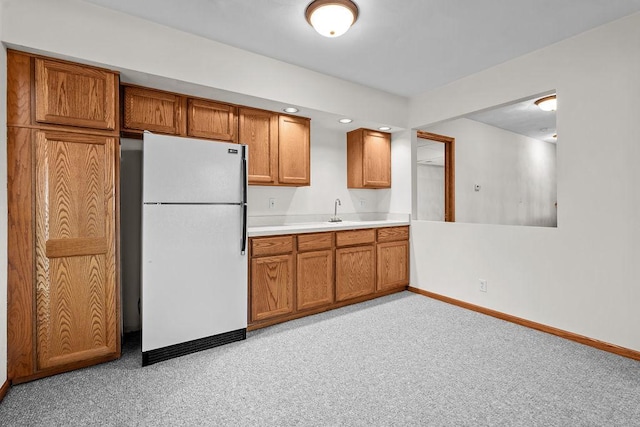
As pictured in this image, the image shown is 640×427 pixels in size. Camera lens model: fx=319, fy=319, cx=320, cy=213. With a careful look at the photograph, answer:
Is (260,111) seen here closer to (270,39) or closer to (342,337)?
(270,39)

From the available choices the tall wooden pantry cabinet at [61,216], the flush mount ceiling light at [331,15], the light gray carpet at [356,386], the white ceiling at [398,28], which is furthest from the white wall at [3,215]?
the flush mount ceiling light at [331,15]

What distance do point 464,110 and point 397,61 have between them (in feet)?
3.16

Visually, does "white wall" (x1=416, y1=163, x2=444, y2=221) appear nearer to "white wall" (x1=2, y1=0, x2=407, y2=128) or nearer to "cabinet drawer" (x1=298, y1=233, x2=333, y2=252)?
"white wall" (x1=2, y1=0, x2=407, y2=128)

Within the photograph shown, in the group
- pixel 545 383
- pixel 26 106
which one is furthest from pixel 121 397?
pixel 545 383

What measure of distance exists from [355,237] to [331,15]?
214 cm

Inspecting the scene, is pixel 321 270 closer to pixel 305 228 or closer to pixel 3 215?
pixel 305 228

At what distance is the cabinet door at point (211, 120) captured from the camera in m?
2.81

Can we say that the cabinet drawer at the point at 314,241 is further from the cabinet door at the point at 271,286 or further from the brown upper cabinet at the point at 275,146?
the brown upper cabinet at the point at 275,146

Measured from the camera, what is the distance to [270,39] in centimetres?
265

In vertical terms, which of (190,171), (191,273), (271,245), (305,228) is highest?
(190,171)

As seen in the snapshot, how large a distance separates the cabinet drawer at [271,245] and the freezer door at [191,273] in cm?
24

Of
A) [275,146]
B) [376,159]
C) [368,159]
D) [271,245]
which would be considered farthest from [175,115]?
[376,159]

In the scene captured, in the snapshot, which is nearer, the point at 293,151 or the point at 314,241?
the point at 314,241

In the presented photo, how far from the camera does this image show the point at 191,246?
241 cm
